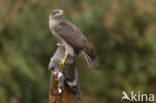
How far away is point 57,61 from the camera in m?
5.52

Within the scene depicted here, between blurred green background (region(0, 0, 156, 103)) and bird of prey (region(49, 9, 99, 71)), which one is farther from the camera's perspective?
blurred green background (region(0, 0, 156, 103))

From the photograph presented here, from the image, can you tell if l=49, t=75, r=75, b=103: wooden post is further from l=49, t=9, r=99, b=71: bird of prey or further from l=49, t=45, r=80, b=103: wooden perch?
l=49, t=9, r=99, b=71: bird of prey

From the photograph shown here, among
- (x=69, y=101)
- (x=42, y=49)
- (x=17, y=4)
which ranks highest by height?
(x=17, y=4)

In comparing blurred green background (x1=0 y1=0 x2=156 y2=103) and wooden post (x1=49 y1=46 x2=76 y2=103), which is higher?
blurred green background (x1=0 y1=0 x2=156 y2=103)

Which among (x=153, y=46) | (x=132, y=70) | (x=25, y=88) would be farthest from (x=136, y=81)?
(x=25, y=88)

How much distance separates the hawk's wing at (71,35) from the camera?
5414 millimetres

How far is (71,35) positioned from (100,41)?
30.5 ft

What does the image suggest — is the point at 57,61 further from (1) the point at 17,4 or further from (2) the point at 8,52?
(1) the point at 17,4

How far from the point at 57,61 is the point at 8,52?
464 cm

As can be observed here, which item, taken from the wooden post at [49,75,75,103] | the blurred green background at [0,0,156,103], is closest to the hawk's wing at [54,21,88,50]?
the wooden post at [49,75,75,103]

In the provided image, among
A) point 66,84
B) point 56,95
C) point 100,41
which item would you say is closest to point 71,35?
point 66,84

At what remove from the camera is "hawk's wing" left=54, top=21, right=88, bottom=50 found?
213 inches

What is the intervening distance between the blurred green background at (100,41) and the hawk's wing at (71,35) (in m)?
5.20

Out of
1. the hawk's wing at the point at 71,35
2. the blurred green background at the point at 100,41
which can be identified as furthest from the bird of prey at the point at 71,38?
the blurred green background at the point at 100,41
